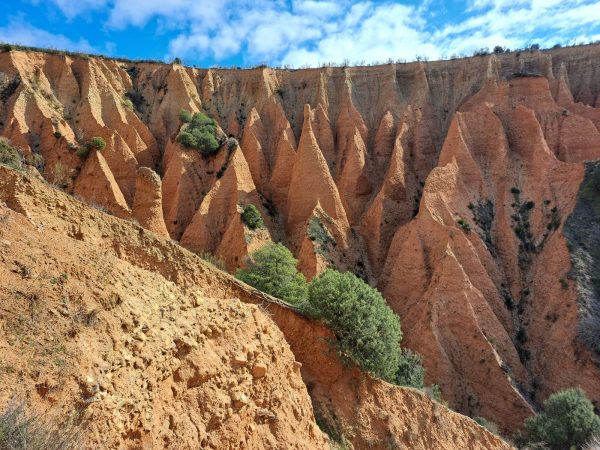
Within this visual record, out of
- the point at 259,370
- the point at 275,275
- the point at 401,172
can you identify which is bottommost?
the point at 259,370

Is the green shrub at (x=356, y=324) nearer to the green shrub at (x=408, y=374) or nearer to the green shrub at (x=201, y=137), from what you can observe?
the green shrub at (x=408, y=374)

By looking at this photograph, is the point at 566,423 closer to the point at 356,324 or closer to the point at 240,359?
the point at 356,324

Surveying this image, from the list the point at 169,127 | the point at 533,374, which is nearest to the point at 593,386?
the point at 533,374

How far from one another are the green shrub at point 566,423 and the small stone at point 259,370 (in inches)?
599

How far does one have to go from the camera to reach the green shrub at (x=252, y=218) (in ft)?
99.3

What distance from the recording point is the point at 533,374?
80.5ft

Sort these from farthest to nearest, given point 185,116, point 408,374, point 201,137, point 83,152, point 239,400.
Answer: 1. point 185,116
2. point 201,137
3. point 83,152
4. point 408,374
5. point 239,400

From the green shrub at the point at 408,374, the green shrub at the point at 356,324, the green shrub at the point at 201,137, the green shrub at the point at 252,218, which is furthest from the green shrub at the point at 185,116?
the green shrub at the point at 408,374

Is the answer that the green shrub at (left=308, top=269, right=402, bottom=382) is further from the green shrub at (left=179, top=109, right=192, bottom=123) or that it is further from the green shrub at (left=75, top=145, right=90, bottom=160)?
the green shrub at (left=179, top=109, right=192, bottom=123)

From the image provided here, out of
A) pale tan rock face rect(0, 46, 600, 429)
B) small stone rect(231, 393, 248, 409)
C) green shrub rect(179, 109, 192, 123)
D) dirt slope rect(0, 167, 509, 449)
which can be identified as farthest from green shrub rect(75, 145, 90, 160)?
small stone rect(231, 393, 248, 409)

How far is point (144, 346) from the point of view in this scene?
8.69 meters

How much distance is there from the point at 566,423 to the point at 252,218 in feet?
67.4

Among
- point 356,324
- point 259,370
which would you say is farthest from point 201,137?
point 259,370

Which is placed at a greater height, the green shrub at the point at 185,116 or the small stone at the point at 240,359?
the green shrub at the point at 185,116
